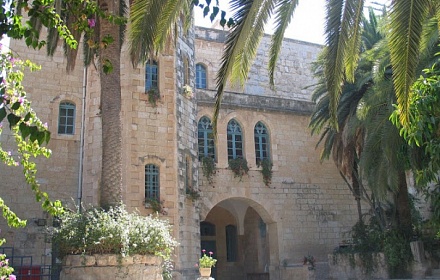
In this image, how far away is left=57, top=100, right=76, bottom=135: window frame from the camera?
46.5 ft

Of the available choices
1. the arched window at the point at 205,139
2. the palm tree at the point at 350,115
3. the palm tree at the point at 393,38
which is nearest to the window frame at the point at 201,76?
the arched window at the point at 205,139

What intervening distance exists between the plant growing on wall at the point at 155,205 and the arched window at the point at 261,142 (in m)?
6.75

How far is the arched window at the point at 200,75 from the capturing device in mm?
21942

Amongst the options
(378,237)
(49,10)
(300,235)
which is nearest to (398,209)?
(378,237)

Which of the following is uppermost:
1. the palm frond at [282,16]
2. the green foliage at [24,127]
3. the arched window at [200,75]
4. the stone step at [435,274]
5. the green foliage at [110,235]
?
the arched window at [200,75]

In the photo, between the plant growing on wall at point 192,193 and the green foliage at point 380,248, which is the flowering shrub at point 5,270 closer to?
the plant growing on wall at point 192,193

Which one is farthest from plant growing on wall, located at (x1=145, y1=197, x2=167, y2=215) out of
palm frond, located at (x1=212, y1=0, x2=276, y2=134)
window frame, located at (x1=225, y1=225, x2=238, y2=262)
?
window frame, located at (x1=225, y1=225, x2=238, y2=262)

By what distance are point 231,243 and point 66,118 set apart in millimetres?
11225

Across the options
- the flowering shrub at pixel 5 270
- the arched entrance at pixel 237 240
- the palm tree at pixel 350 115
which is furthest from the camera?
the arched entrance at pixel 237 240

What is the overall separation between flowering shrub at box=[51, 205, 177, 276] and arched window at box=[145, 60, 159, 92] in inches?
270

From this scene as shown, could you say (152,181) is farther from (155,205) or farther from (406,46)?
(406,46)

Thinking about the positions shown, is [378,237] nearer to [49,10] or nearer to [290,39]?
[290,39]

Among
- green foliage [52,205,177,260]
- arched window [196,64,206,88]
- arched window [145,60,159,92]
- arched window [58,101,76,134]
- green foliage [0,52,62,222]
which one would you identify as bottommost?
green foliage [52,205,177,260]

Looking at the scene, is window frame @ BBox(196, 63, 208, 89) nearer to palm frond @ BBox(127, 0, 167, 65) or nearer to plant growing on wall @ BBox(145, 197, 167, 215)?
plant growing on wall @ BBox(145, 197, 167, 215)
